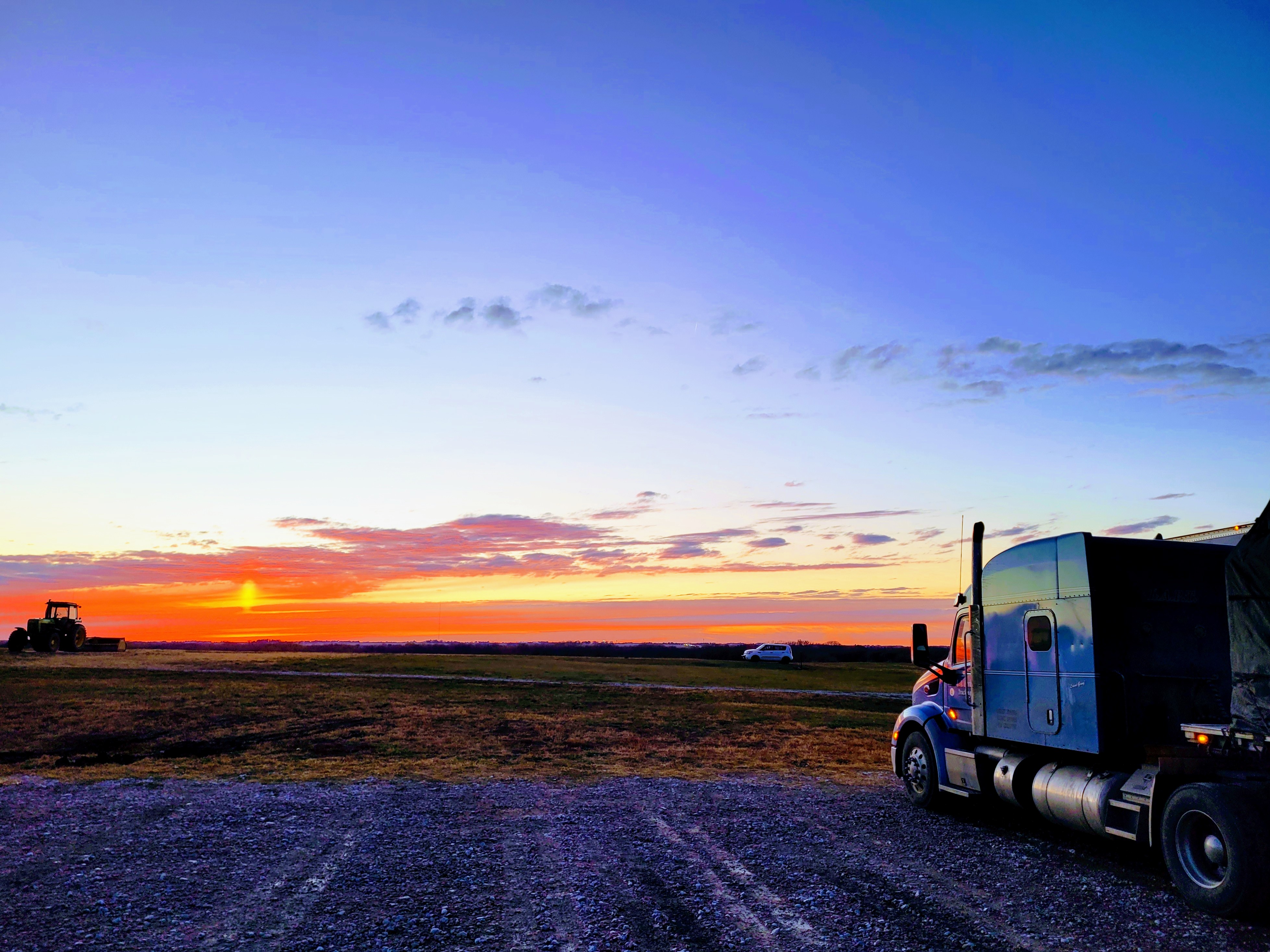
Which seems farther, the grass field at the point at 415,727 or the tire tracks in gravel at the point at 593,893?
the grass field at the point at 415,727

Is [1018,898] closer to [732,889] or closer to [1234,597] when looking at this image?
[732,889]

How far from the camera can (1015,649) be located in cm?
1325

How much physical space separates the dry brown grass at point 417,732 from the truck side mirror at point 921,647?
4910mm

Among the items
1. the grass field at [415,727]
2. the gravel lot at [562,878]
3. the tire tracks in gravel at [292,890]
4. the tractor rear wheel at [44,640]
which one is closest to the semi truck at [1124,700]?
the gravel lot at [562,878]

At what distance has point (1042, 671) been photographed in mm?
12578

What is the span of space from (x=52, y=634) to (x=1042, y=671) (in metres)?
74.4

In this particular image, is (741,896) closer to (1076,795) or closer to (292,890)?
(1076,795)

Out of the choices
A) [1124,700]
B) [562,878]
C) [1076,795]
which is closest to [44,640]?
[562,878]

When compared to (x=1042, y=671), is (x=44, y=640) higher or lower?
lower

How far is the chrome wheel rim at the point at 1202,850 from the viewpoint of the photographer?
29.9 ft

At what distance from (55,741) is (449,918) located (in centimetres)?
2118

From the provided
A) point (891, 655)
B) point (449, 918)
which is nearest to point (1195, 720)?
point (449, 918)

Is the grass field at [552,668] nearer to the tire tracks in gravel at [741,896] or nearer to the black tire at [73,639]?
the black tire at [73,639]

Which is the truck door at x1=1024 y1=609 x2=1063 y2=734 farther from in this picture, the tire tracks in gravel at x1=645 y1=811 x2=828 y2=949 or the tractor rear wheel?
the tractor rear wheel
